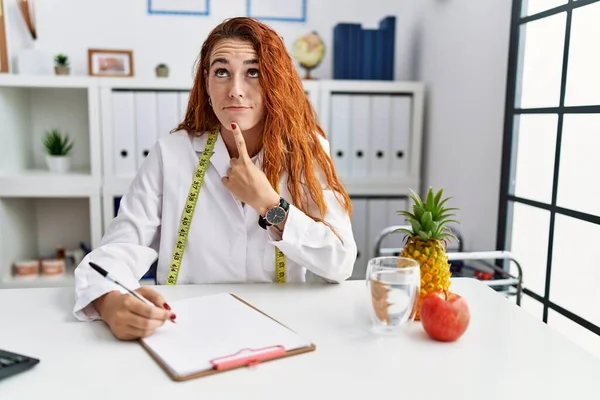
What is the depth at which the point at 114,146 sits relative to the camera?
7.93 feet

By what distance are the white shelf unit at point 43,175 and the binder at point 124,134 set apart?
77 mm

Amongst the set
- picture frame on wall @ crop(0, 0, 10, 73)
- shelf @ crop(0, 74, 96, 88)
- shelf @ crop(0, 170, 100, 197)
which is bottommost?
shelf @ crop(0, 170, 100, 197)

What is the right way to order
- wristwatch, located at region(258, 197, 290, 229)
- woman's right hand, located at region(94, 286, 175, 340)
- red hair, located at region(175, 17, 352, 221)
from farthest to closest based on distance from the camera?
red hair, located at region(175, 17, 352, 221) < wristwatch, located at region(258, 197, 290, 229) < woman's right hand, located at region(94, 286, 175, 340)

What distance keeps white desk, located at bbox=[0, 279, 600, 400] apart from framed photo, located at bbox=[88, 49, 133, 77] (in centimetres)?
164

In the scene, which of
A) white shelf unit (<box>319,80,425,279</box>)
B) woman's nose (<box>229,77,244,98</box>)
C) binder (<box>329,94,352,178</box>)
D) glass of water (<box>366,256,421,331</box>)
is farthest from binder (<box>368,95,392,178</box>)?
glass of water (<box>366,256,421,331</box>)

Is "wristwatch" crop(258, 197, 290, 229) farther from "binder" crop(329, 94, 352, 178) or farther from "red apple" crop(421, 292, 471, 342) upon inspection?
"binder" crop(329, 94, 352, 178)

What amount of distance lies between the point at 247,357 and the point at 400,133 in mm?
1935

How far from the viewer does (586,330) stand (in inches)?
64.0

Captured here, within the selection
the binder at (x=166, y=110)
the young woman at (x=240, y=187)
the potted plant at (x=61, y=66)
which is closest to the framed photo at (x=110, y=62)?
the potted plant at (x=61, y=66)

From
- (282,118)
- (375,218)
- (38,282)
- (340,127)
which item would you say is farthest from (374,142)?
(38,282)

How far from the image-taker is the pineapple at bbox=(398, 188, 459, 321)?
1.00 m

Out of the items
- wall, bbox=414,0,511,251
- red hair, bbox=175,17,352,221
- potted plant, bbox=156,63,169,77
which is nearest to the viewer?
red hair, bbox=175,17,352,221

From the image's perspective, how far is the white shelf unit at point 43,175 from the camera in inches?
93.0

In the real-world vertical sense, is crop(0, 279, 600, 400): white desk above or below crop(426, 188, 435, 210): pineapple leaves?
below
